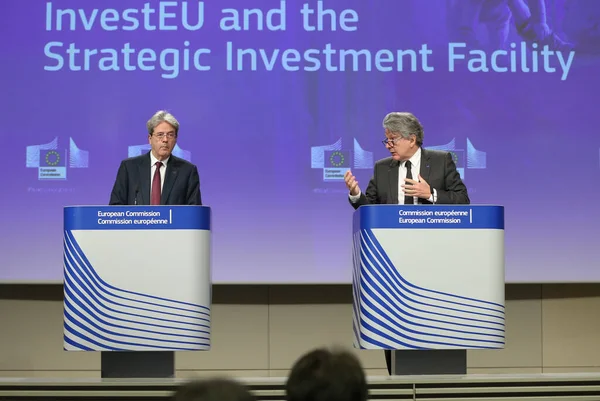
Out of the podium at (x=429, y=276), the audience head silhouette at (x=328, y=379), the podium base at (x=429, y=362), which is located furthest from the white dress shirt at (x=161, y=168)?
the audience head silhouette at (x=328, y=379)

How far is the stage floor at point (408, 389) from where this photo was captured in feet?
12.4

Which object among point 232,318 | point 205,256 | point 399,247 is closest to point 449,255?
point 399,247

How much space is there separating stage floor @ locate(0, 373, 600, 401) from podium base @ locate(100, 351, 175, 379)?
1.08 feet

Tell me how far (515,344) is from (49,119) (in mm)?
3689

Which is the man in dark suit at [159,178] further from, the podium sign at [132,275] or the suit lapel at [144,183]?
the podium sign at [132,275]

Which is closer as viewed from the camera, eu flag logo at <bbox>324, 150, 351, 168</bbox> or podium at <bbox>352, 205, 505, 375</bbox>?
podium at <bbox>352, 205, 505, 375</bbox>

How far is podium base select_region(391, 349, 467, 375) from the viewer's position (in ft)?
13.2

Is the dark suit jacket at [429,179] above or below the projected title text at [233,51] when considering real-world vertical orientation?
below

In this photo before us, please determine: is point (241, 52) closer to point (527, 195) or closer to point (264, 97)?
point (264, 97)

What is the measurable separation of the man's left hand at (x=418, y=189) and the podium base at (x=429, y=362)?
0.66m

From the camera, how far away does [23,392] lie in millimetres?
3783

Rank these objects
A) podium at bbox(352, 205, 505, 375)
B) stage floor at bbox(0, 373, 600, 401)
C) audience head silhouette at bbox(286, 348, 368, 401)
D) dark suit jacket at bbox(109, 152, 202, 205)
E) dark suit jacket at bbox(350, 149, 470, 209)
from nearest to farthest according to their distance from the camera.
Answer: audience head silhouette at bbox(286, 348, 368, 401) < stage floor at bbox(0, 373, 600, 401) < podium at bbox(352, 205, 505, 375) < dark suit jacket at bbox(350, 149, 470, 209) < dark suit jacket at bbox(109, 152, 202, 205)

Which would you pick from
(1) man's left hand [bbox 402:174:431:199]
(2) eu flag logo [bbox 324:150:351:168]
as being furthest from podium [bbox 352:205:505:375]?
(2) eu flag logo [bbox 324:150:351:168]

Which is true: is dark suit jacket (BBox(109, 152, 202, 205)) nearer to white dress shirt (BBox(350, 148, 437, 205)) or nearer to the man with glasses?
the man with glasses
